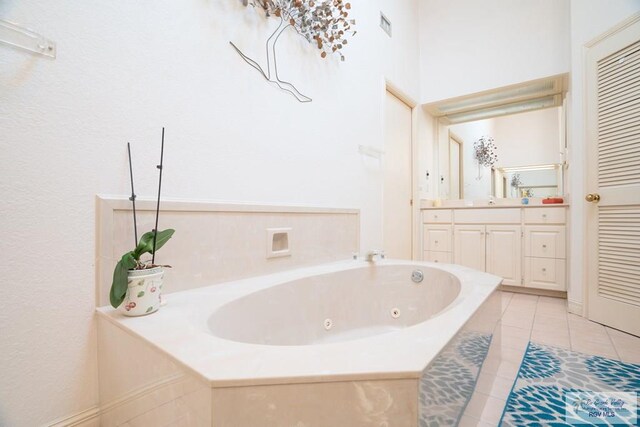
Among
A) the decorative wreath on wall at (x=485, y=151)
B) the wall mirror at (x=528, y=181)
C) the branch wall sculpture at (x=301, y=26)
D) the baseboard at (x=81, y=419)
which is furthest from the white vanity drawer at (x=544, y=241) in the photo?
the baseboard at (x=81, y=419)

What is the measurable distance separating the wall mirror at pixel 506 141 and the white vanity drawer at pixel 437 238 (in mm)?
594

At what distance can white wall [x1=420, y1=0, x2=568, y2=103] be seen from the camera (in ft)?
8.15

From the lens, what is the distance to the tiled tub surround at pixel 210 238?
84 cm

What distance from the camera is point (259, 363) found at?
1.61 ft

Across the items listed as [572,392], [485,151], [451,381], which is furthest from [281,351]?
[485,151]

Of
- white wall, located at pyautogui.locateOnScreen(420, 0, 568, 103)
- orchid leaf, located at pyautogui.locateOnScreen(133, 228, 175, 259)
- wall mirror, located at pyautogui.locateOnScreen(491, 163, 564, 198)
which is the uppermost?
white wall, located at pyautogui.locateOnScreen(420, 0, 568, 103)

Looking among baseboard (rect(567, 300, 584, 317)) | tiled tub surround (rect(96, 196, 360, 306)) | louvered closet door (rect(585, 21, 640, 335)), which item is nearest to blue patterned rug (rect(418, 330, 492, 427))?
tiled tub surround (rect(96, 196, 360, 306))

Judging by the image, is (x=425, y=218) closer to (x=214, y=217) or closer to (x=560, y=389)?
(x=560, y=389)

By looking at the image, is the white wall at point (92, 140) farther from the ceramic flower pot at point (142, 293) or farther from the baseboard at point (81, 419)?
the ceramic flower pot at point (142, 293)

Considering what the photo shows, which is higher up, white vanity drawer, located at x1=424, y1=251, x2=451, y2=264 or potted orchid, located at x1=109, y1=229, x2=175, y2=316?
potted orchid, located at x1=109, y1=229, x2=175, y2=316

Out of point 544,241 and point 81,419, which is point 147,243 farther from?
point 544,241

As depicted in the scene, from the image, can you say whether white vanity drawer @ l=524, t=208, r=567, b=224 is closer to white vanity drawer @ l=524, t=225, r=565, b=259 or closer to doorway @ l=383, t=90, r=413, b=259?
white vanity drawer @ l=524, t=225, r=565, b=259

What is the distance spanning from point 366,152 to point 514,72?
1.82 meters

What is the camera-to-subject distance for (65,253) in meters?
0.77
